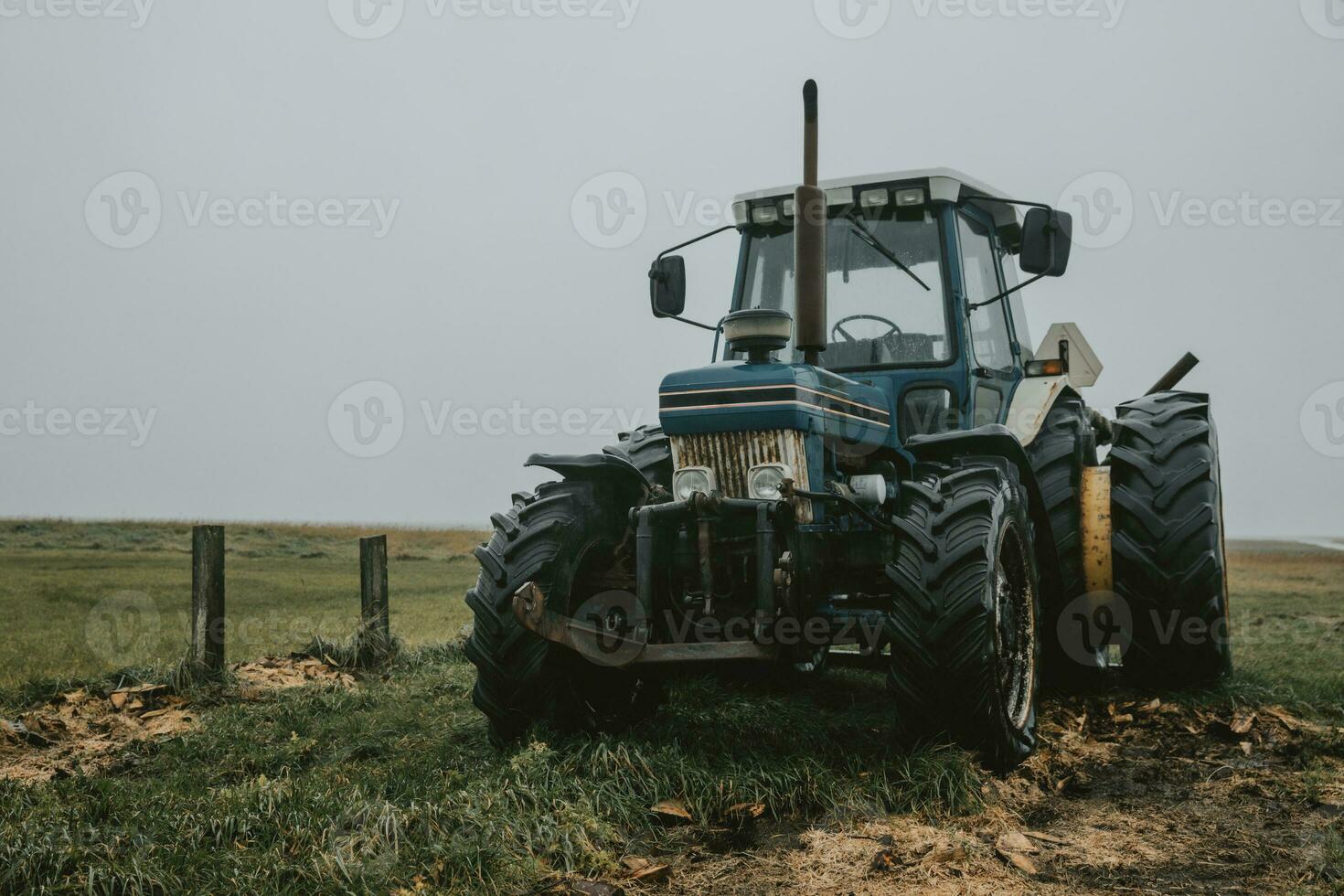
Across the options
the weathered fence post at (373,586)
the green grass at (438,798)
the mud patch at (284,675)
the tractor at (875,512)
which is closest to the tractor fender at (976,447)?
the tractor at (875,512)

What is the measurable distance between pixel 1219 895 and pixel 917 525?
1.71 meters

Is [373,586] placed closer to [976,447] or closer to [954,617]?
[976,447]

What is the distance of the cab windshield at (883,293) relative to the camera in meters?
6.04

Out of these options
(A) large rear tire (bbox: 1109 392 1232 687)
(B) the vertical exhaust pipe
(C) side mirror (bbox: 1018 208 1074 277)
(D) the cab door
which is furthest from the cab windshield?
(A) large rear tire (bbox: 1109 392 1232 687)

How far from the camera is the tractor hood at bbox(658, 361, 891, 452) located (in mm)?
4891

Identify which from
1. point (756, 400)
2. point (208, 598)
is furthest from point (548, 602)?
point (208, 598)

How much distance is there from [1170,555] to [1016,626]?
1.50 meters

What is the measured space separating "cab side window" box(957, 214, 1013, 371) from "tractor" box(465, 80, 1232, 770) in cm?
2

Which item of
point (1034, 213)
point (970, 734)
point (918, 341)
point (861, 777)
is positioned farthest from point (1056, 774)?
point (1034, 213)

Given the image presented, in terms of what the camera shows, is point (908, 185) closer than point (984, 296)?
Yes

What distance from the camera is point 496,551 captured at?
513 centimetres

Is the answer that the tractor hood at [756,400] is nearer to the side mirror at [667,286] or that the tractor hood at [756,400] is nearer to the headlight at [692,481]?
the headlight at [692,481]

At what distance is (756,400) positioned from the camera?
4.91 metres

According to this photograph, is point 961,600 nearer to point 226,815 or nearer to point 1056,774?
point 1056,774
